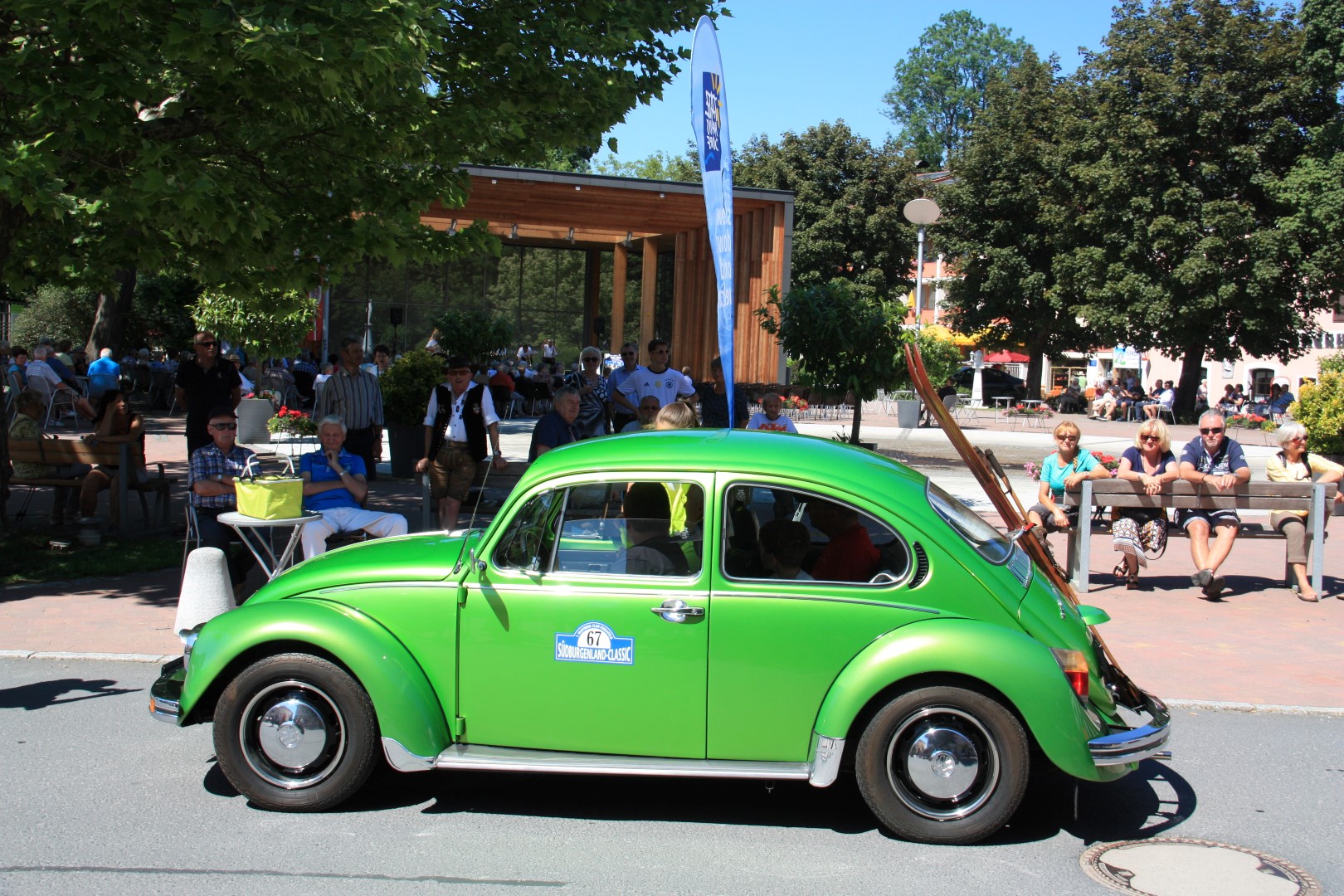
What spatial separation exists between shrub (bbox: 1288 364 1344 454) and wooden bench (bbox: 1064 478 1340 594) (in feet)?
26.2

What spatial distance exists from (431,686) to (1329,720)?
487 centimetres

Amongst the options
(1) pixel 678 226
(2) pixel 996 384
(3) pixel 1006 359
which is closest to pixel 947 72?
(3) pixel 1006 359

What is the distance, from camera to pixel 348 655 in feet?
15.3

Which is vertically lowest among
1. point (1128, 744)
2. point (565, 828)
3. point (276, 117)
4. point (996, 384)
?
point (565, 828)

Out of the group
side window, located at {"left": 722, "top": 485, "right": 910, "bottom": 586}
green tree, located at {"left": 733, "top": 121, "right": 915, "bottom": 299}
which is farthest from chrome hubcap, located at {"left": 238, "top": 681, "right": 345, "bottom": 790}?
green tree, located at {"left": 733, "top": 121, "right": 915, "bottom": 299}

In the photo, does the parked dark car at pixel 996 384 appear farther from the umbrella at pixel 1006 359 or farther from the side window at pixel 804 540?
the side window at pixel 804 540

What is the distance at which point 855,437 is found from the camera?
16.7 m

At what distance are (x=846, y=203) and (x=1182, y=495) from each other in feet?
128

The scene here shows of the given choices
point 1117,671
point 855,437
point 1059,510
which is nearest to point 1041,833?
point 1117,671

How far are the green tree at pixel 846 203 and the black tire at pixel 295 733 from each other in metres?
42.4

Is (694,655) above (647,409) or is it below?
below

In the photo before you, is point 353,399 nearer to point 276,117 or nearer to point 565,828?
point 276,117

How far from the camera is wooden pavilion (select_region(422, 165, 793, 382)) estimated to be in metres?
28.4

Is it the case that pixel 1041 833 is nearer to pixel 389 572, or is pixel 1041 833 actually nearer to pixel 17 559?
pixel 389 572
